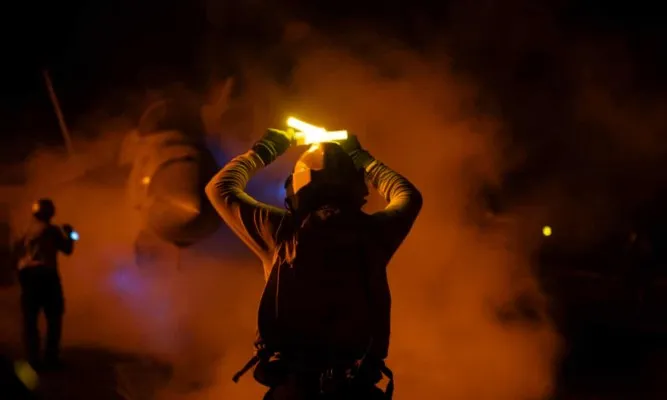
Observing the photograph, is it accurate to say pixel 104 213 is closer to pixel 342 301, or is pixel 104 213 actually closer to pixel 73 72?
pixel 73 72

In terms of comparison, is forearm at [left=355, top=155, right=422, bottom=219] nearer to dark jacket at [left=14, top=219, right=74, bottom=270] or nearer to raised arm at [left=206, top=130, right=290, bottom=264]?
raised arm at [left=206, top=130, right=290, bottom=264]

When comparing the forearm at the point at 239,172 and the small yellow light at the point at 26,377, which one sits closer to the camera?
the small yellow light at the point at 26,377

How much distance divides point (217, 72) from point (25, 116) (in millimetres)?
3533

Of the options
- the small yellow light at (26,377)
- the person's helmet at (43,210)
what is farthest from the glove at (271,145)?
the person's helmet at (43,210)

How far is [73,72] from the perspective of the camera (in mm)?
7754

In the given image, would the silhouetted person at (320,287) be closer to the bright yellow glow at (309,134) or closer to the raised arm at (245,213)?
the raised arm at (245,213)

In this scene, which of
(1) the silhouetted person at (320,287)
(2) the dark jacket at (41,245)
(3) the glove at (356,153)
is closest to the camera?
(1) the silhouetted person at (320,287)

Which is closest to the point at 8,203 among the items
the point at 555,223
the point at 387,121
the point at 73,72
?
the point at 73,72

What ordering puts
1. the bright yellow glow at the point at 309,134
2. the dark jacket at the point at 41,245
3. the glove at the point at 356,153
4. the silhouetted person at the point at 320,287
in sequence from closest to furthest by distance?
the silhouetted person at the point at 320,287, the glove at the point at 356,153, the bright yellow glow at the point at 309,134, the dark jacket at the point at 41,245

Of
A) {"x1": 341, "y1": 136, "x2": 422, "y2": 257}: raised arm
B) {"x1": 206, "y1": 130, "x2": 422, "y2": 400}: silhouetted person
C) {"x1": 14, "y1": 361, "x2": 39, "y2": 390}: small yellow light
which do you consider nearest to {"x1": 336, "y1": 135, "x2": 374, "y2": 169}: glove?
{"x1": 341, "y1": 136, "x2": 422, "y2": 257}: raised arm

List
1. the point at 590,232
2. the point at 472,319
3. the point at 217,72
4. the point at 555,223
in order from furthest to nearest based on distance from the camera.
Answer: the point at 590,232
the point at 555,223
the point at 217,72
the point at 472,319

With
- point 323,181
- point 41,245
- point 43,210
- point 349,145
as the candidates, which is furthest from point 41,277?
point 323,181

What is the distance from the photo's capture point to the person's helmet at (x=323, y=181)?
94.7 inches

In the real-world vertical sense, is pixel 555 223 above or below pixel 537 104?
above
